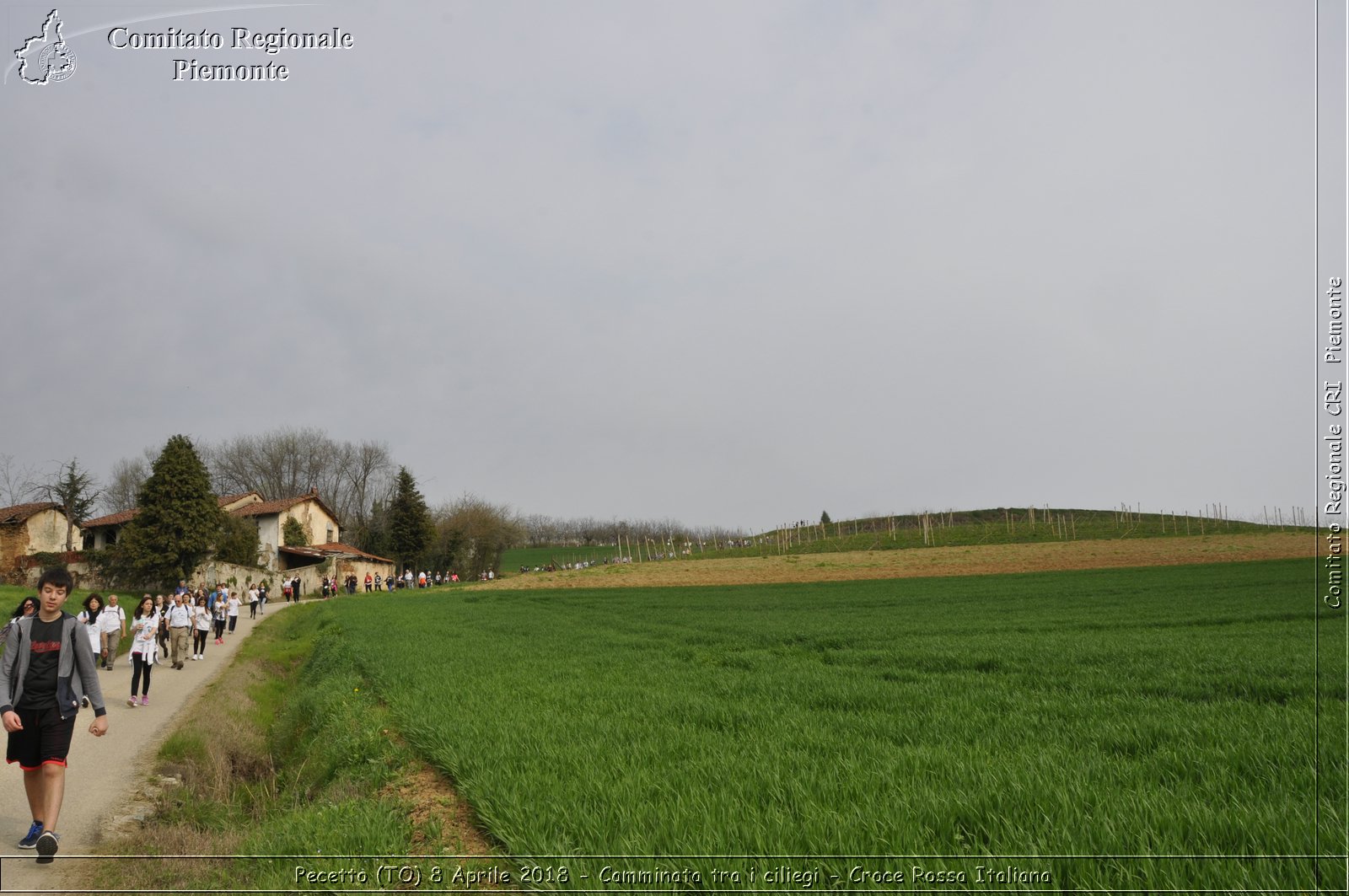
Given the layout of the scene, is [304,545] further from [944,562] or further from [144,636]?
[144,636]

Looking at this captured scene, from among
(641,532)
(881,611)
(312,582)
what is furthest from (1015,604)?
(641,532)

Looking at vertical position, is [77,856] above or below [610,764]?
below

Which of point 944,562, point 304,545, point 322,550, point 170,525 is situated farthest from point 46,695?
point 304,545

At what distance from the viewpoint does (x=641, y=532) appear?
142 m

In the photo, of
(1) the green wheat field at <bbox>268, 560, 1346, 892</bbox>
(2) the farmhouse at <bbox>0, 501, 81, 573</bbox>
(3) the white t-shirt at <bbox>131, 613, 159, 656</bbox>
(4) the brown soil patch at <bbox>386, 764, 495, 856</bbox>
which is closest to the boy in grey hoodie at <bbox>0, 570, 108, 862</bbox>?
(4) the brown soil patch at <bbox>386, 764, 495, 856</bbox>

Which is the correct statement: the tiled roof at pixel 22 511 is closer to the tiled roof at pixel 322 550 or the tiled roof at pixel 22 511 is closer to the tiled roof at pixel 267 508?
the tiled roof at pixel 267 508

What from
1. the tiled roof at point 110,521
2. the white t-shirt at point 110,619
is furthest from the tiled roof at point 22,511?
the white t-shirt at point 110,619

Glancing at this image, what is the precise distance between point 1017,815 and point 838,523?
109473 mm

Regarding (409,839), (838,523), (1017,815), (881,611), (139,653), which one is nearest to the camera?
(1017,815)

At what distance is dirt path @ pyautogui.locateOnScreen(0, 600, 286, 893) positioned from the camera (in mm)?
5559

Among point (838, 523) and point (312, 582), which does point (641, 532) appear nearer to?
point (838, 523)

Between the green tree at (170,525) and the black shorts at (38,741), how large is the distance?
48163mm

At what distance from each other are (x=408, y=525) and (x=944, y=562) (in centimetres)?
5006

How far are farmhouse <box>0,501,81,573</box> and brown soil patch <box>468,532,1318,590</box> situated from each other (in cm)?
2973
